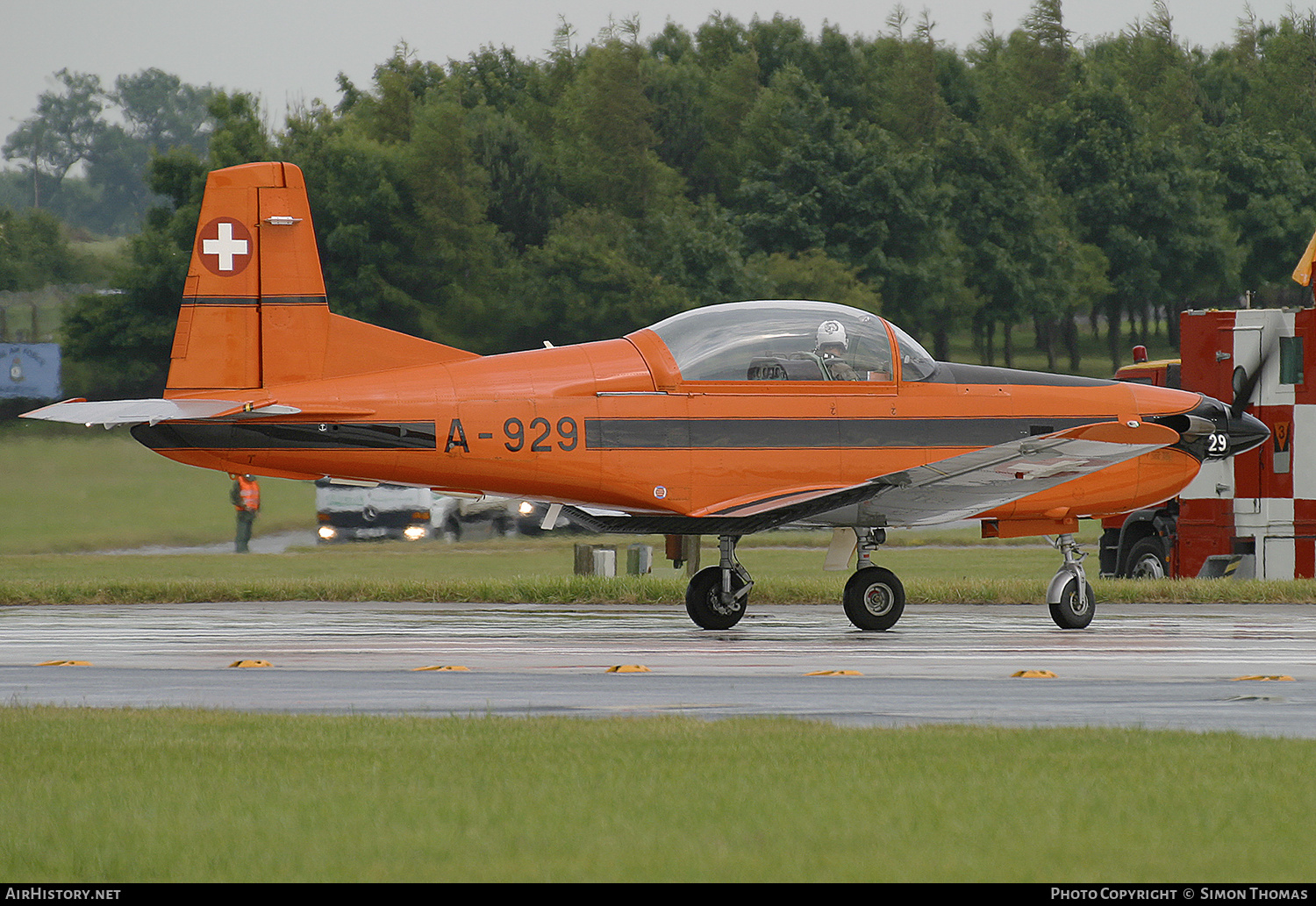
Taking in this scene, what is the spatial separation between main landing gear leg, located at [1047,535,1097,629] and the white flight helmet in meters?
2.77

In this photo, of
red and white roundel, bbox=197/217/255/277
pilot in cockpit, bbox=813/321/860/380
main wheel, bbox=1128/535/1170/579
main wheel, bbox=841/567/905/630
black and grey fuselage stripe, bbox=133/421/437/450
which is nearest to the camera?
black and grey fuselage stripe, bbox=133/421/437/450

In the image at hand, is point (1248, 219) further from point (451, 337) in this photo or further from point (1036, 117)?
point (451, 337)

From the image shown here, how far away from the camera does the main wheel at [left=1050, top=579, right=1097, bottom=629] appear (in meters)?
14.7

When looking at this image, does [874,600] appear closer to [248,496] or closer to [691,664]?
[691,664]

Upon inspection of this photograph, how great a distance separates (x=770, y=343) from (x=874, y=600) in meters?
2.48

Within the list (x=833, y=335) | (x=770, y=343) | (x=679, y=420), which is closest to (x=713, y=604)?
(x=679, y=420)

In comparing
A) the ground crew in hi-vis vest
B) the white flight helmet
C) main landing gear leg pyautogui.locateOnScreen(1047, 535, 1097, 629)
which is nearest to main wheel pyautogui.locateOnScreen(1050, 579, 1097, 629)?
main landing gear leg pyautogui.locateOnScreen(1047, 535, 1097, 629)

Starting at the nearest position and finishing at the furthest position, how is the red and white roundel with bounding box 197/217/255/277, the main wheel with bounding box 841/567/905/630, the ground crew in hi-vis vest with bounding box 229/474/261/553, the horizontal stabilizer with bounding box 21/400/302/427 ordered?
1. the horizontal stabilizer with bounding box 21/400/302/427
2. the red and white roundel with bounding box 197/217/255/277
3. the main wheel with bounding box 841/567/905/630
4. the ground crew in hi-vis vest with bounding box 229/474/261/553

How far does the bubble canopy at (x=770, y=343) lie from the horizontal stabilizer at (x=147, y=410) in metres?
3.42

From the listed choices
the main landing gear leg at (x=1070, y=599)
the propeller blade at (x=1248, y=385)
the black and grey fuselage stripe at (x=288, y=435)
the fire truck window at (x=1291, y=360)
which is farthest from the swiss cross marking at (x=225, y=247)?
the fire truck window at (x=1291, y=360)

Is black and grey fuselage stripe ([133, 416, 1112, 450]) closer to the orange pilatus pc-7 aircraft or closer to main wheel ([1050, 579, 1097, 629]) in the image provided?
the orange pilatus pc-7 aircraft

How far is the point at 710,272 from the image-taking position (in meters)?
54.3

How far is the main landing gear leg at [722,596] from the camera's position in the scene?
14867 millimetres
